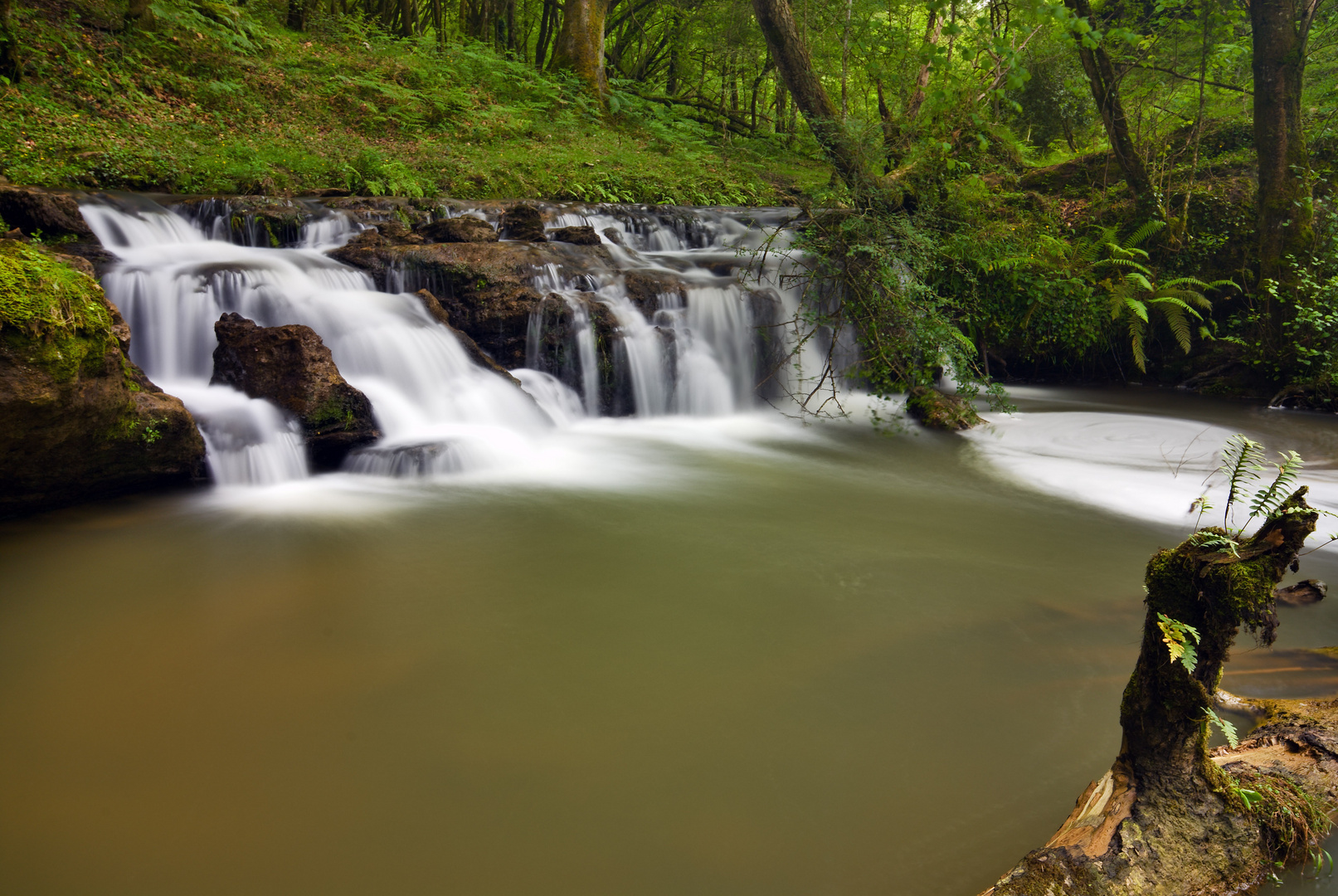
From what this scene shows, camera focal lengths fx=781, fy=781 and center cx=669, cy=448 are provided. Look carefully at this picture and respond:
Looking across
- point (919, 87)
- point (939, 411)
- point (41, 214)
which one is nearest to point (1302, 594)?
point (939, 411)

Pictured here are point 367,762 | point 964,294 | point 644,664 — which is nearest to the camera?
point 367,762

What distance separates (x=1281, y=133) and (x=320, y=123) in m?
14.2

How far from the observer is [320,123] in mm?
13914

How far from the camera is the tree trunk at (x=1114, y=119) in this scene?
10225 mm

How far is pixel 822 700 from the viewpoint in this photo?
320cm

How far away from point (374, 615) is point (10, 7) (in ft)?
44.5

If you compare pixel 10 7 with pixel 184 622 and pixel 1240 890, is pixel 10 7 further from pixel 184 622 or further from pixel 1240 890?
pixel 1240 890

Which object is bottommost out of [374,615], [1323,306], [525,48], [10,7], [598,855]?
[598,855]

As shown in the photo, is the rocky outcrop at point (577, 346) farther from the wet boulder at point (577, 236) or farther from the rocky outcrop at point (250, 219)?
the rocky outcrop at point (250, 219)

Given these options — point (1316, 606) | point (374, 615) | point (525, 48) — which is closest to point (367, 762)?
point (374, 615)

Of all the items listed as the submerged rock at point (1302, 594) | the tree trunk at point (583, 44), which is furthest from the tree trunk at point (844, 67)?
the submerged rock at point (1302, 594)

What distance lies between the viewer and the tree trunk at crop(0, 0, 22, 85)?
10617mm

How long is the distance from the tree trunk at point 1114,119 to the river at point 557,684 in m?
6.03

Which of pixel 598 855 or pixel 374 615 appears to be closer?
pixel 598 855
